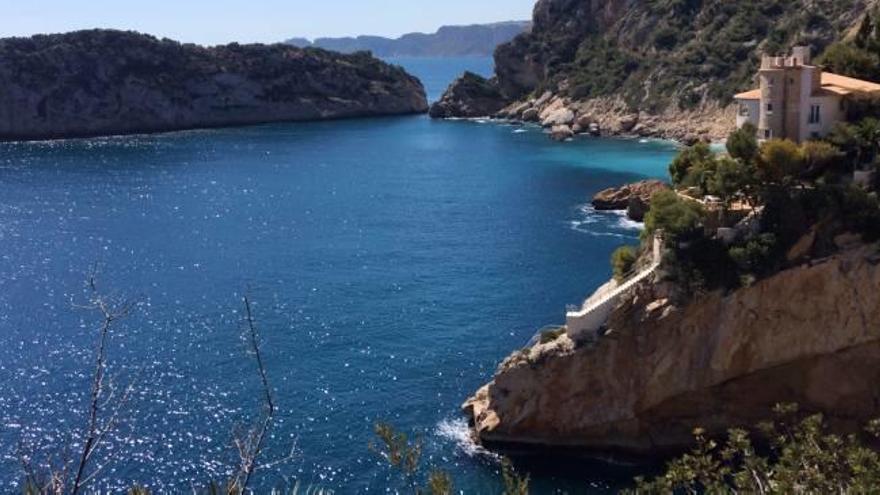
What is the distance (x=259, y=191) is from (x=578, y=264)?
3736 centimetres

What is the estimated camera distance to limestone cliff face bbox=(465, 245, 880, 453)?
30.6 meters

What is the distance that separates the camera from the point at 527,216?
222 ft

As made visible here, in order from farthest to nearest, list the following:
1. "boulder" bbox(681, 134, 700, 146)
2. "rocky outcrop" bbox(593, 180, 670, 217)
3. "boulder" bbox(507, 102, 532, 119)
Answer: "boulder" bbox(507, 102, 532, 119) → "boulder" bbox(681, 134, 700, 146) → "rocky outcrop" bbox(593, 180, 670, 217)

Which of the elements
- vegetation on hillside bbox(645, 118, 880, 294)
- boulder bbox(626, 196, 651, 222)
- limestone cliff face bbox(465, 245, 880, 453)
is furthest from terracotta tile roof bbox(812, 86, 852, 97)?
boulder bbox(626, 196, 651, 222)

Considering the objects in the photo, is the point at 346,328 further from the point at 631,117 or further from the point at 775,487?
the point at 631,117

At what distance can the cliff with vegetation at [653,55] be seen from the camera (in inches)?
4077

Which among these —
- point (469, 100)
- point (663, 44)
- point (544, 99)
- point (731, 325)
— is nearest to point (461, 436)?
point (731, 325)

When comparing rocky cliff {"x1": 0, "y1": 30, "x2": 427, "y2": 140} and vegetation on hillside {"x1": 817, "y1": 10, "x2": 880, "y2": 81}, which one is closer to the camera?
vegetation on hillside {"x1": 817, "y1": 10, "x2": 880, "y2": 81}

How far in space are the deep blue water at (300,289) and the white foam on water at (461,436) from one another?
0.13 meters

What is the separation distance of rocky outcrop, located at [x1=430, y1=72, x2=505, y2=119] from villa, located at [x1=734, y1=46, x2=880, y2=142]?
103 metres

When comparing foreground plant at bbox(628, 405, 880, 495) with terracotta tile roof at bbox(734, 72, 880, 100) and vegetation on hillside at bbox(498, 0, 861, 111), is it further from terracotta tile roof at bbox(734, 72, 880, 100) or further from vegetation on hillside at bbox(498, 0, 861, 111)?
vegetation on hillside at bbox(498, 0, 861, 111)

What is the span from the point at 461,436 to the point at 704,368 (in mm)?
8407

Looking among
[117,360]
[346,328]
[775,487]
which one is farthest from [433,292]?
[775,487]

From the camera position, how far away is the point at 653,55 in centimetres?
12094
